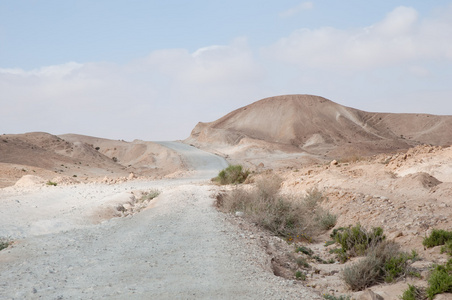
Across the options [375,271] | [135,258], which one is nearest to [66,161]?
[135,258]

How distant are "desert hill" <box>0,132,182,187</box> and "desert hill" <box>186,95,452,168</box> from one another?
18.1m

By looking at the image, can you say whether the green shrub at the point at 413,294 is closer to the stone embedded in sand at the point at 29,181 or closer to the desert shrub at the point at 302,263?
the desert shrub at the point at 302,263

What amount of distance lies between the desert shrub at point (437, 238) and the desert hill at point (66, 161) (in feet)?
62.6

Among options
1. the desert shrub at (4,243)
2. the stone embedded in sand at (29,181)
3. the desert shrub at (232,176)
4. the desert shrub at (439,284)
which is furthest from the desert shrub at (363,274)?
the stone embedded in sand at (29,181)

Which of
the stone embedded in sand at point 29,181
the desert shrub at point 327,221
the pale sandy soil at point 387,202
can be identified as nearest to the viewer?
the pale sandy soil at point 387,202

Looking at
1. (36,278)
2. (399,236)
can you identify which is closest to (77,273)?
(36,278)

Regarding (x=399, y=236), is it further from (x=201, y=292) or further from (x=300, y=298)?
(x=201, y=292)

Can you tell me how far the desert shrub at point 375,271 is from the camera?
6746mm

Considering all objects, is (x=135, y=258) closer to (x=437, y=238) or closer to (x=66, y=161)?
(x=437, y=238)

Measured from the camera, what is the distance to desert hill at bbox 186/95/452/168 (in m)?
73.2

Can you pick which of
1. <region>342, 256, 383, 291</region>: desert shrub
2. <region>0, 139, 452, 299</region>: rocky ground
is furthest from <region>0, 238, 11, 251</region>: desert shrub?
<region>342, 256, 383, 291</region>: desert shrub

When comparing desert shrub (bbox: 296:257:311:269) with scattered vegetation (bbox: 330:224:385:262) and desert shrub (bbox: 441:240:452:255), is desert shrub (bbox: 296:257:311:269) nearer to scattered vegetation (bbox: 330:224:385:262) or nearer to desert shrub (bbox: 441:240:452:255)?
scattered vegetation (bbox: 330:224:385:262)

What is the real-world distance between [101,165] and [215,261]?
4115 cm

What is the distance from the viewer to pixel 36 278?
6016mm
